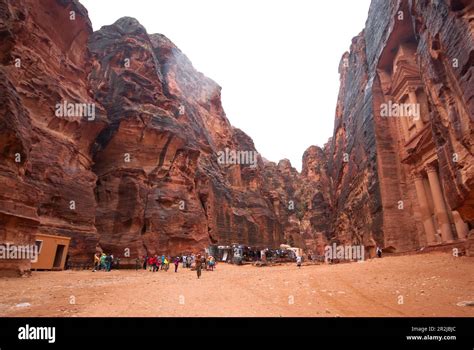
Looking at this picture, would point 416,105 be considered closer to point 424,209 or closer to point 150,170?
point 424,209

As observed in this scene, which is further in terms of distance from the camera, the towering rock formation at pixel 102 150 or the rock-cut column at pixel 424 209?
the rock-cut column at pixel 424 209

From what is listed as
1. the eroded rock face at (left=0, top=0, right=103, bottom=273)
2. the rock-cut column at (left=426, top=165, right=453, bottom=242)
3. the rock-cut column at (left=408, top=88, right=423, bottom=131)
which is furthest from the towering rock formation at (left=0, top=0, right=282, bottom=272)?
the rock-cut column at (left=408, top=88, right=423, bottom=131)

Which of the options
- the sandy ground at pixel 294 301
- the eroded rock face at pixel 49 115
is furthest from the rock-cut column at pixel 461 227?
the eroded rock face at pixel 49 115

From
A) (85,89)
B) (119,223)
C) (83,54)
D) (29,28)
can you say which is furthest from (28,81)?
(119,223)

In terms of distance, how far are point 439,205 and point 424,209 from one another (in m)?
2.66

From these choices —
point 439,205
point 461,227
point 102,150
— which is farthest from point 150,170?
point 461,227

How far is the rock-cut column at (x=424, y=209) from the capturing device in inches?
1045

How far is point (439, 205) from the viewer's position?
25125 millimetres

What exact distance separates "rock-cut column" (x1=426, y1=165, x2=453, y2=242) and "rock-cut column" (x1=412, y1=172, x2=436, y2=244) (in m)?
1.69

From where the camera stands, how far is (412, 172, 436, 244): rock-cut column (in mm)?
26547

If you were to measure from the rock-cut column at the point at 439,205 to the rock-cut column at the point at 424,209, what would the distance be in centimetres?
169

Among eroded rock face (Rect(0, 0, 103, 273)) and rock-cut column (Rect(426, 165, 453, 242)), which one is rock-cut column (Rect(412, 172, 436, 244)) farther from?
eroded rock face (Rect(0, 0, 103, 273))

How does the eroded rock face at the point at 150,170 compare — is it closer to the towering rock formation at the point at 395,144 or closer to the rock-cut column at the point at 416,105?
the towering rock formation at the point at 395,144
